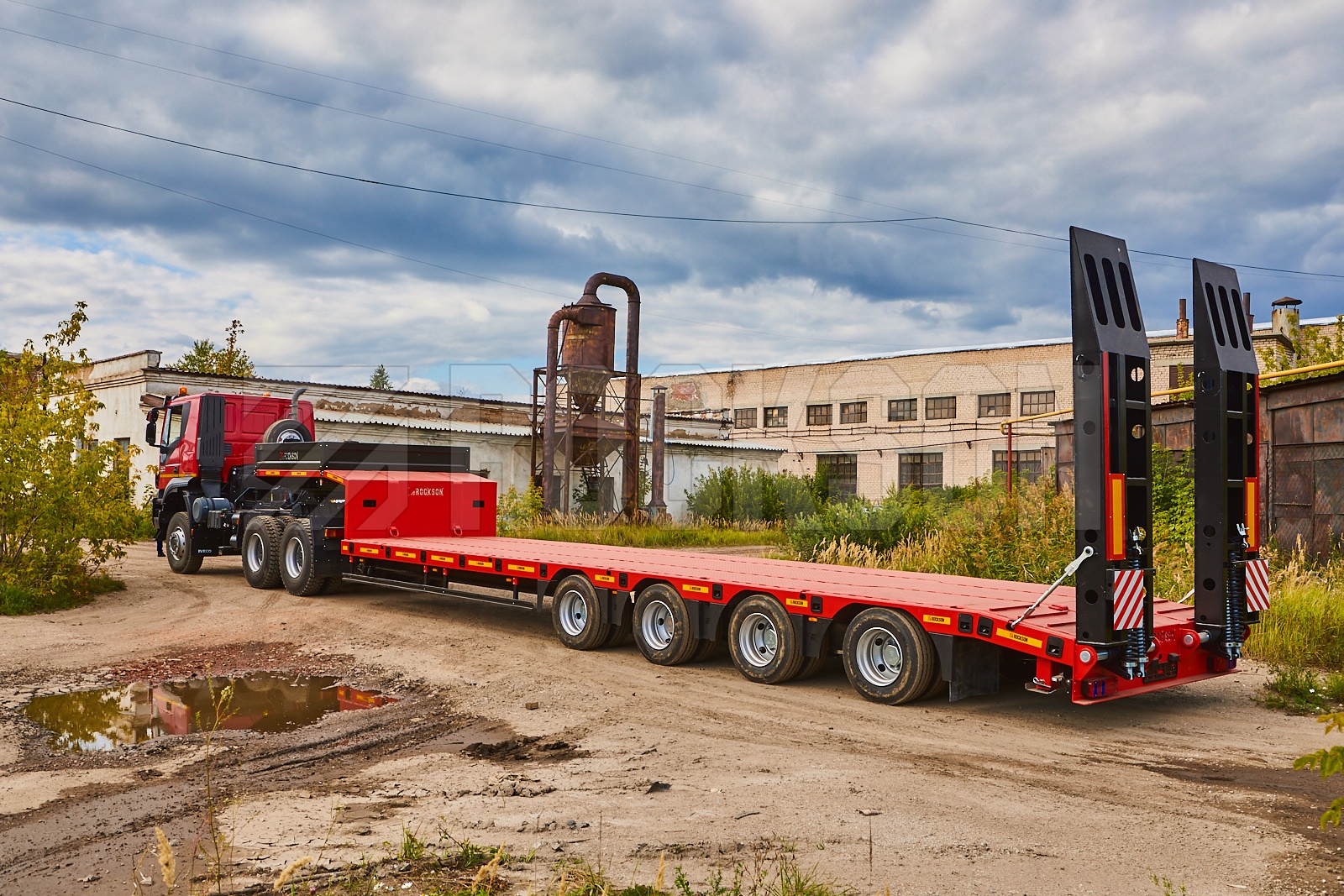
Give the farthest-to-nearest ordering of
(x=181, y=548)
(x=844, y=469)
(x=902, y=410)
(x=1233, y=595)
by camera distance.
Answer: (x=844, y=469), (x=902, y=410), (x=181, y=548), (x=1233, y=595)

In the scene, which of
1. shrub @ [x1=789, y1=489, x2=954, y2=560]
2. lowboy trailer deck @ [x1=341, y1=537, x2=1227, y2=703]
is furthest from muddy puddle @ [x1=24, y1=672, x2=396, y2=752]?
shrub @ [x1=789, y1=489, x2=954, y2=560]

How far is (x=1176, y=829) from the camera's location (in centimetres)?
507

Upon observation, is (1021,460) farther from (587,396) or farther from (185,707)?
(185,707)

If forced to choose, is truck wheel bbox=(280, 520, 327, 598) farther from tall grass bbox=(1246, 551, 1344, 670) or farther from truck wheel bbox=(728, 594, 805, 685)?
tall grass bbox=(1246, 551, 1344, 670)

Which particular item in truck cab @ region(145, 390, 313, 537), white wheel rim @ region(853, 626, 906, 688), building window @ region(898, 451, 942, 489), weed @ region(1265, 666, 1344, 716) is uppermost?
building window @ region(898, 451, 942, 489)

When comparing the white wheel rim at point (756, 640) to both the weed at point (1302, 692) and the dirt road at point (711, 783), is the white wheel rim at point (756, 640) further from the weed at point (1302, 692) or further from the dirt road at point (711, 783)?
the weed at point (1302, 692)

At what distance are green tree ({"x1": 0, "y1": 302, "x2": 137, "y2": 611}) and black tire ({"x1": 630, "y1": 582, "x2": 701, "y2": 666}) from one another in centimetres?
888

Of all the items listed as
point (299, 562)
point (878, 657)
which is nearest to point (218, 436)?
point (299, 562)

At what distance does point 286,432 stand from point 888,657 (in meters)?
12.0

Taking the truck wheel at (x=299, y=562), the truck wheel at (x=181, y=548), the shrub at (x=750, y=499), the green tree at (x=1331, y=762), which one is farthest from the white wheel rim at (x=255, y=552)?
the green tree at (x=1331, y=762)

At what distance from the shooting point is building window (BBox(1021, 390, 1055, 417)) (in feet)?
133

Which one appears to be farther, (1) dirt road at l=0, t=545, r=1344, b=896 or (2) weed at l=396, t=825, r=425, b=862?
(1) dirt road at l=0, t=545, r=1344, b=896

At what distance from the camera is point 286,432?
1644cm

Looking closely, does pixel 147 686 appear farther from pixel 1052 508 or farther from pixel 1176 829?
pixel 1052 508
